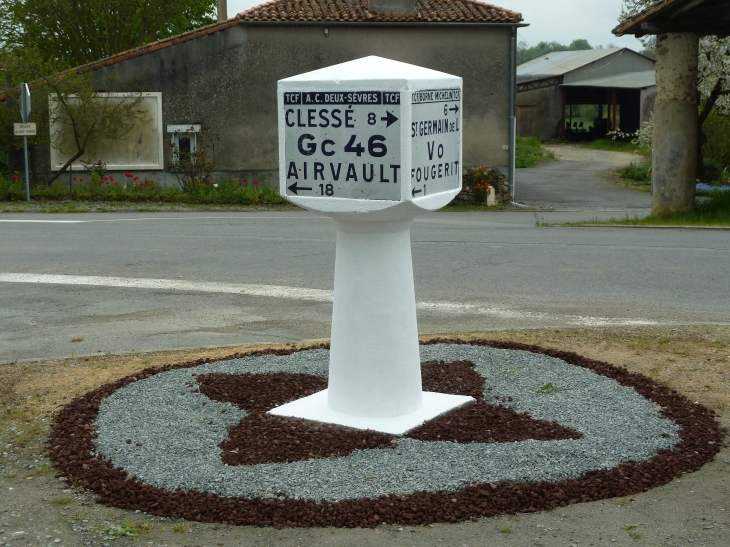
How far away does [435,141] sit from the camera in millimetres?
5391

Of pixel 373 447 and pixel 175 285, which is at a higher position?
pixel 175 285

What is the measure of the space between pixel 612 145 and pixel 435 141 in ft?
150

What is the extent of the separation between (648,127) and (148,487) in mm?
30220

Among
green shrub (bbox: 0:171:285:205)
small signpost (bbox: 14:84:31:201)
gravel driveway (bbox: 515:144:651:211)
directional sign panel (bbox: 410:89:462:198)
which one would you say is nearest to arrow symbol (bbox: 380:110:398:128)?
directional sign panel (bbox: 410:89:462:198)

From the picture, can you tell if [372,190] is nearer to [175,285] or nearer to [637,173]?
[175,285]

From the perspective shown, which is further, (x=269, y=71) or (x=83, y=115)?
(x=269, y=71)

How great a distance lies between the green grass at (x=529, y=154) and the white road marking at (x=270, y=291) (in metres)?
29.5

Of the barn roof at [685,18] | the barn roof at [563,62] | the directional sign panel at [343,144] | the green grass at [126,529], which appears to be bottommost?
the green grass at [126,529]

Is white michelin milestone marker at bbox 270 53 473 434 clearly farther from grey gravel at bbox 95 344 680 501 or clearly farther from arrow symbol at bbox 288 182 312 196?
grey gravel at bbox 95 344 680 501

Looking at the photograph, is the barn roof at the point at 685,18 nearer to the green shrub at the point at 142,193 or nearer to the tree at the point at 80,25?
the green shrub at the point at 142,193

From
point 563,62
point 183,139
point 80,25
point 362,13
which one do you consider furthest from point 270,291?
point 563,62

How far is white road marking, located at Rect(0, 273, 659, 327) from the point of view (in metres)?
8.71

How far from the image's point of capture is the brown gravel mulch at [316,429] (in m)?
5.02

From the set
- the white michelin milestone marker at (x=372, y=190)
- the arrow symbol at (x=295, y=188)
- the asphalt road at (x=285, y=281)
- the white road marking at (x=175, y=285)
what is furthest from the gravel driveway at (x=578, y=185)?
the arrow symbol at (x=295, y=188)
